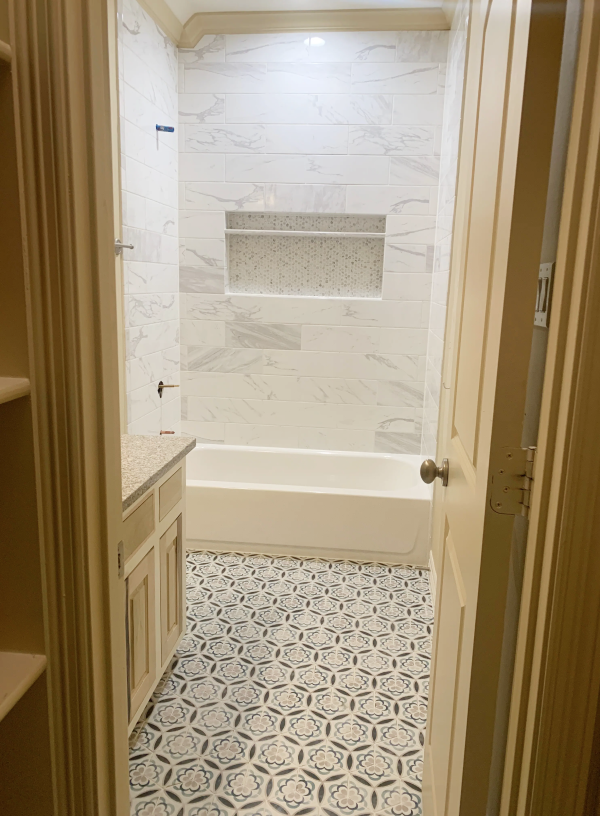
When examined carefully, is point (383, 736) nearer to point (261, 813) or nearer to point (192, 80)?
point (261, 813)

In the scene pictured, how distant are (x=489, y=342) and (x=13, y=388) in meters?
0.73

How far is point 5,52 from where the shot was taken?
30.8 inches

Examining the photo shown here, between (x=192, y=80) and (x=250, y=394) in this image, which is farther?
(x=250, y=394)

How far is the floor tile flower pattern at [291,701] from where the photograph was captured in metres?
1.74

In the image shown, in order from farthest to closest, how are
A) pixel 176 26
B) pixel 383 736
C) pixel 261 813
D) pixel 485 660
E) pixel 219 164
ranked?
1. pixel 219 164
2. pixel 176 26
3. pixel 383 736
4. pixel 261 813
5. pixel 485 660

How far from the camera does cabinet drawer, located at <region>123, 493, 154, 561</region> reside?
1639mm

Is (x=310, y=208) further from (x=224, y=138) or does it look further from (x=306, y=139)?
(x=224, y=138)

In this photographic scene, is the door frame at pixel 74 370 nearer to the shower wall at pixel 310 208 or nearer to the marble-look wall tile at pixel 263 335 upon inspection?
the shower wall at pixel 310 208

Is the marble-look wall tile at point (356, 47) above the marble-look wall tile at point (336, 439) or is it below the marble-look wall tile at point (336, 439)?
above

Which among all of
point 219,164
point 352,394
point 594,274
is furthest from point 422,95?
point 594,274

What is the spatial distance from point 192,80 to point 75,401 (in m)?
3.37

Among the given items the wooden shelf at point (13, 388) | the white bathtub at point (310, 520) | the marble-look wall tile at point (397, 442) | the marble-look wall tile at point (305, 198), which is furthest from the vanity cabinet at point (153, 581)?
the marble-look wall tile at point (305, 198)

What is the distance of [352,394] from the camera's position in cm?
382

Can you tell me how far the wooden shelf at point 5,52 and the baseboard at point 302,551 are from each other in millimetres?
2741
